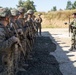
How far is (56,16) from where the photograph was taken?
51.5 m

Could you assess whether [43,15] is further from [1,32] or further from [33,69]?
[1,32]

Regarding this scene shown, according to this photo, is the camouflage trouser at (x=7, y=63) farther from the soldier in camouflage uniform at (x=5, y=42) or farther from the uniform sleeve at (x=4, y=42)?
the uniform sleeve at (x=4, y=42)

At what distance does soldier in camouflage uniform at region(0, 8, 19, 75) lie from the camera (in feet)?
20.2

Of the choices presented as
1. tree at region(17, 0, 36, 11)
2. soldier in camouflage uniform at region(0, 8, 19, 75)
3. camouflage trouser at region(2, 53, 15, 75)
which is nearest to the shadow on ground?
camouflage trouser at region(2, 53, 15, 75)

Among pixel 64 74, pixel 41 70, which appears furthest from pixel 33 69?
pixel 64 74

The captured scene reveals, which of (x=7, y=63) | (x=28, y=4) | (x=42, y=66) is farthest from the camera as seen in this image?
(x=28, y=4)

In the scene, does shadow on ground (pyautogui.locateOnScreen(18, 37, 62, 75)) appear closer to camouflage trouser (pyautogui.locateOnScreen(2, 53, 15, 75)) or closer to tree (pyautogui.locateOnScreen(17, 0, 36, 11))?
camouflage trouser (pyautogui.locateOnScreen(2, 53, 15, 75))

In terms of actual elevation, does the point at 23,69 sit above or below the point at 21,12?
below

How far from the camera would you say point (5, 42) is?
619 centimetres

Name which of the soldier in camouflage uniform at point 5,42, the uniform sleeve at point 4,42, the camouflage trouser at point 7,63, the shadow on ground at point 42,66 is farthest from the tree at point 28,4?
the uniform sleeve at point 4,42

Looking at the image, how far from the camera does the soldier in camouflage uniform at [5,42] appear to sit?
6172 mm

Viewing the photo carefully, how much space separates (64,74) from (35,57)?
9.95 ft

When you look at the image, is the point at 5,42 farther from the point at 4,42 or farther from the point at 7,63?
the point at 7,63

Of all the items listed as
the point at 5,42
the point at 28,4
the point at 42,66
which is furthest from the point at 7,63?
the point at 28,4
